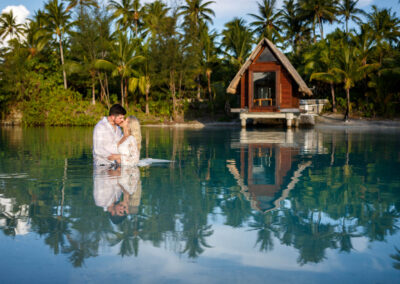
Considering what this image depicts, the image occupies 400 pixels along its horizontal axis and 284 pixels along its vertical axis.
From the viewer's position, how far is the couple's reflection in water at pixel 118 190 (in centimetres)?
438

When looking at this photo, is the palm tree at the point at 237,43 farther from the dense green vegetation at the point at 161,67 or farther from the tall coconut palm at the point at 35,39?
the tall coconut palm at the point at 35,39

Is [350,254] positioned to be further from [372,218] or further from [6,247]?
[6,247]

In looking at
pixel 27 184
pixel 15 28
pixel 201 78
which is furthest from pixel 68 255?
pixel 15 28

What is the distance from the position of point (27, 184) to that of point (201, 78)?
30.0 m

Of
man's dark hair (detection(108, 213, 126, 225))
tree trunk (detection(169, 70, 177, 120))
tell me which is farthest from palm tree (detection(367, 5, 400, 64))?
man's dark hair (detection(108, 213, 126, 225))

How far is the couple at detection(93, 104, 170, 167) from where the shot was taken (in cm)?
669

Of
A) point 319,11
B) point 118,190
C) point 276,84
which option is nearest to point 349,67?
point 276,84

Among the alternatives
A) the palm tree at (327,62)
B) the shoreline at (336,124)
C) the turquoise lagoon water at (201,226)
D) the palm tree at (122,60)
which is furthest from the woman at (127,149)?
the palm tree at (122,60)

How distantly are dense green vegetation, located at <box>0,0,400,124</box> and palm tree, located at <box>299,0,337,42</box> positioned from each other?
21.2ft

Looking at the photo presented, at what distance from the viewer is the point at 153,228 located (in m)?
3.78

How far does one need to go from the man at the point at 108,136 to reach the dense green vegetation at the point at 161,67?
21865mm

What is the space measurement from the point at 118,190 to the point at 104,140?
1741 mm

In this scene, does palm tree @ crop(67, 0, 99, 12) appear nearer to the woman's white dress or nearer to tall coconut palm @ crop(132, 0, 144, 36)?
tall coconut palm @ crop(132, 0, 144, 36)

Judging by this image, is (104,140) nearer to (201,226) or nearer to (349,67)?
(201,226)
